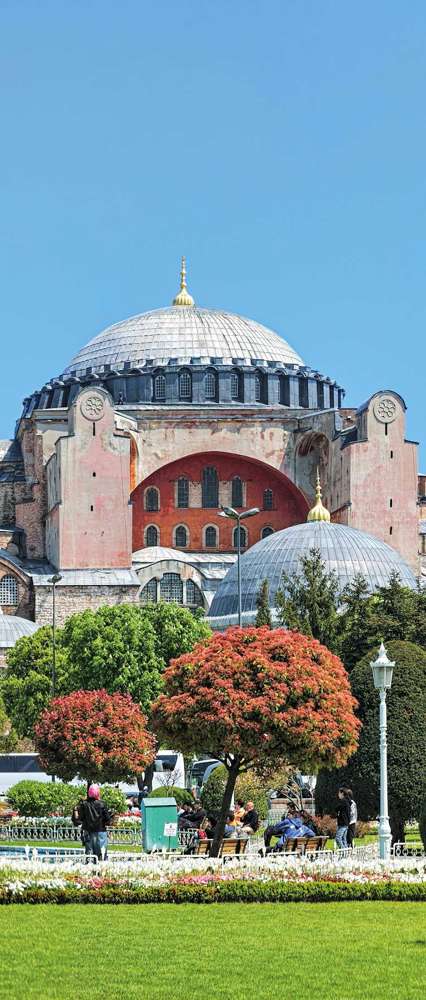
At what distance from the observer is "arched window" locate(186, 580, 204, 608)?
6475 cm

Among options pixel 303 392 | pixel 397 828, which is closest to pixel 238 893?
pixel 397 828

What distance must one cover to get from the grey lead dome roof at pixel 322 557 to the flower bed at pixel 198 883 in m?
42.1

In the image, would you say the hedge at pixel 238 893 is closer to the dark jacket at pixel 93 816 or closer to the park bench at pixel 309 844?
the dark jacket at pixel 93 816

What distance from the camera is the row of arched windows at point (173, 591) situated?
64250 mm

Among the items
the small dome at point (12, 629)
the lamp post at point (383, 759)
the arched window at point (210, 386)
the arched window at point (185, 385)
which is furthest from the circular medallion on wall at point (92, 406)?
the lamp post at point (383, 759)

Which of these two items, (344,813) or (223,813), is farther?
(223,813)

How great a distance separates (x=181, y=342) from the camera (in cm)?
7506

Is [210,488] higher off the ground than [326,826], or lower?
higher

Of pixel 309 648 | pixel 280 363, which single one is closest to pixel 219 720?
pixel 309 648

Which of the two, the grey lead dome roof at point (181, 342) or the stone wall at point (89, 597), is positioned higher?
the grey lead dome roof at point (181, 342)

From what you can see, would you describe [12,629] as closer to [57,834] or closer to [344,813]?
[57,834]

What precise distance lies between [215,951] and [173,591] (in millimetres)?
51505

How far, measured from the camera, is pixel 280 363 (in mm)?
75125

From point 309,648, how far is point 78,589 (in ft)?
123
